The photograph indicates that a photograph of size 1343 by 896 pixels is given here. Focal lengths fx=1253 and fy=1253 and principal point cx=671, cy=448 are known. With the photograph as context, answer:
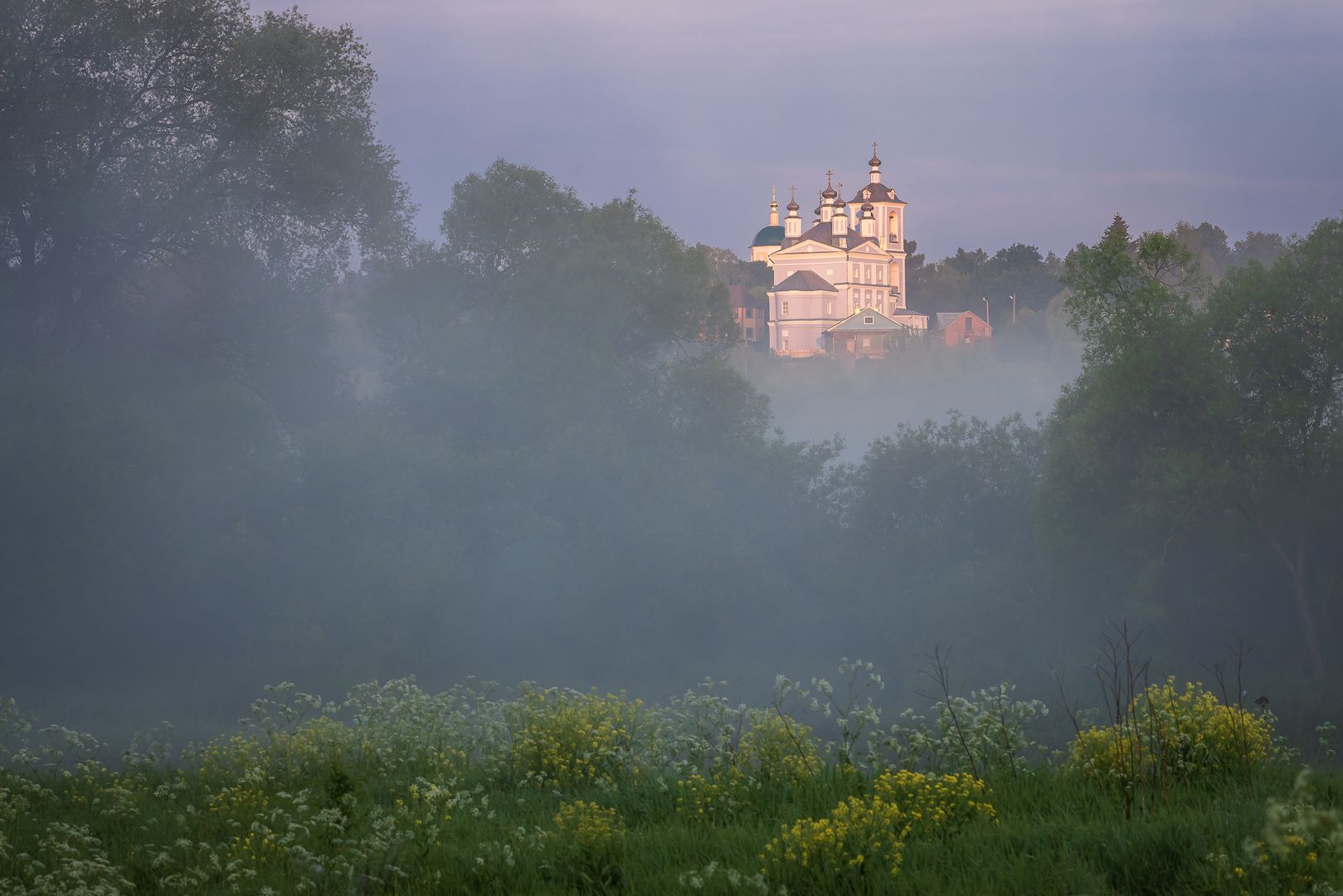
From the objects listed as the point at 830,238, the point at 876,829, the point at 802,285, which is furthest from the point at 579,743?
the point at 830,238

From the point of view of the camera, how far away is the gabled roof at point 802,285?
84875mm

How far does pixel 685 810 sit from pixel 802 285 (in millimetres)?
80335

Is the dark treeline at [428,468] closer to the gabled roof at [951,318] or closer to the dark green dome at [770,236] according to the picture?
the gabled roof at [951,318]

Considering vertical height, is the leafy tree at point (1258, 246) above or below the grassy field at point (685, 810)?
above

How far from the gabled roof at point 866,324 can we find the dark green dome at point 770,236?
1150 inches

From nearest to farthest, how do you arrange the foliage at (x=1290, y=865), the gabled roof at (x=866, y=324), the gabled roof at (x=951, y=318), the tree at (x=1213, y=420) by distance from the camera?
the foliage at (x=1290, y=865), the tree at (x=1213, y=420), the gabled roof at (x=866, y=324), the gabled roof at (x=951, y=318)

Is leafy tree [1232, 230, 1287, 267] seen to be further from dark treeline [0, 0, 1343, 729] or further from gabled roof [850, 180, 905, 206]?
gabled roof [850, 180, 905, 206]

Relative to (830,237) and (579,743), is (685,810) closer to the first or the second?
(579,743)

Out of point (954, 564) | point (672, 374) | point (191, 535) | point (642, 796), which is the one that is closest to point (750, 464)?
point (672, 374)

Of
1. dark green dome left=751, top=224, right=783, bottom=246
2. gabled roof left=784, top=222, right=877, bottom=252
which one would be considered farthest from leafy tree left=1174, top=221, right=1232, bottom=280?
dark green dome left=751, top=224, right=783, bottom=246

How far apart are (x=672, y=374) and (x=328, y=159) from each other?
10.4 metres

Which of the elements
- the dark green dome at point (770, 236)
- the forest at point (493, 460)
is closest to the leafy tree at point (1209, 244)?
the forest at point (493, 460)

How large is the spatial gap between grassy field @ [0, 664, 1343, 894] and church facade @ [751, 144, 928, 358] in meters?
63.2

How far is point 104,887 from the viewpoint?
17.0ft
